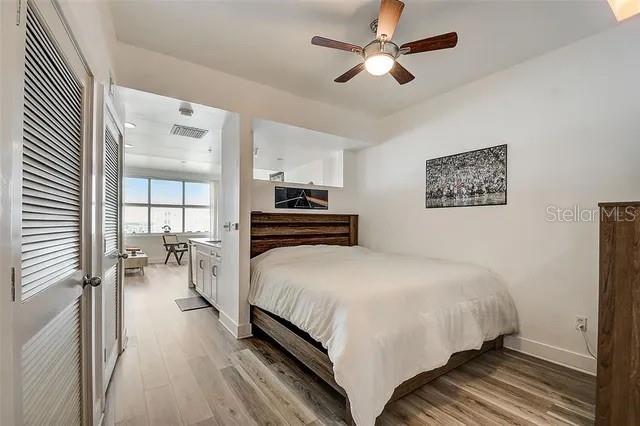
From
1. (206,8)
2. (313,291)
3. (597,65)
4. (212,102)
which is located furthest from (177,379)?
(597,65)

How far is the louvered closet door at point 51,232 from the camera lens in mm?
809

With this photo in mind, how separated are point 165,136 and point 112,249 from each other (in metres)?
2.86

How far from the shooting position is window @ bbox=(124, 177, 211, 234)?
25.7 feet

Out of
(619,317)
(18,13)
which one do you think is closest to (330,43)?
(18,13)

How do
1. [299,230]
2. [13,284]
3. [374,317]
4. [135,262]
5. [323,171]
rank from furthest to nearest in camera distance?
[135,262] < [323,171] < [299,230] < [374,317] < [13,284]

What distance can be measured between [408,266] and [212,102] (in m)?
2.42

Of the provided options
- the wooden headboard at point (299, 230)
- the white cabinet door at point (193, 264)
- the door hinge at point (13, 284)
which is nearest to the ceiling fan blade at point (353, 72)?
the wooden headboard at point (299, 230)

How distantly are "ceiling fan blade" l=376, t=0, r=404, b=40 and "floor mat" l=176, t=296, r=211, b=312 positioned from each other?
373 centimetres

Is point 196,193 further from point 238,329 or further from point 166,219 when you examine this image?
point 238,329

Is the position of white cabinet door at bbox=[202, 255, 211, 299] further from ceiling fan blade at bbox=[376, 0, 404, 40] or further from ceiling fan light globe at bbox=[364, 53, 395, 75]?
ceiling fan blade at bbox=[376, 0, 404, 40]

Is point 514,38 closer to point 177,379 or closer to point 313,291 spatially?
point 313,291

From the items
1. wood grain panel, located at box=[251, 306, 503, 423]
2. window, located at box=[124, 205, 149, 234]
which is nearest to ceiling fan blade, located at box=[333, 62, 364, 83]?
wood grain panel, located at box=[251, 306, 503, 423]

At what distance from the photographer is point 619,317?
1.43 meters

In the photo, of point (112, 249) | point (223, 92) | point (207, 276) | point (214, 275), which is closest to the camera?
point (112, 249)
